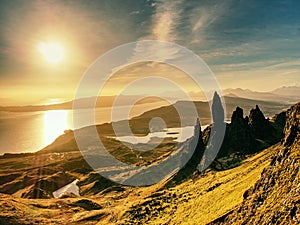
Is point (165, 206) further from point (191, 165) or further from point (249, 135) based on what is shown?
point (249, 135)

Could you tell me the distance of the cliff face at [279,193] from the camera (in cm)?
3000

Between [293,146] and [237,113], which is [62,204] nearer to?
[237,113]

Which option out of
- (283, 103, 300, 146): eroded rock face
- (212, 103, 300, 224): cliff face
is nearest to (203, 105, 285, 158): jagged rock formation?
(283, 103, 300, 146): eroded rock face

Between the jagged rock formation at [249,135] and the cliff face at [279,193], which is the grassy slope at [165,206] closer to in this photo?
the cliff face at [279,193]

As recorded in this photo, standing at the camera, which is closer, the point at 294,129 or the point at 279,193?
the point at 279,193

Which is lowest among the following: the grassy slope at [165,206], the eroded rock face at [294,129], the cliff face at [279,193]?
the grassy slope at [165,206]

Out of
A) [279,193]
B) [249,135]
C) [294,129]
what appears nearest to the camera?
[279,193]

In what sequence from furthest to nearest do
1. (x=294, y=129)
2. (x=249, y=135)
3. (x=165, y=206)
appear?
(x=249, y=135)
(x=165, y=206)
(x=294, y=129)

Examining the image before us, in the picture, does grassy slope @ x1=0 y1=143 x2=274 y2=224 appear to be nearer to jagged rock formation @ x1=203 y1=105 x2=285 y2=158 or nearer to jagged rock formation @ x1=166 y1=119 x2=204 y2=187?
jagged rock formation @ x1=166 y1=119 x2=204 y2=187

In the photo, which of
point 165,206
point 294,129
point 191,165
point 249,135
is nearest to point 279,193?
point 294,129

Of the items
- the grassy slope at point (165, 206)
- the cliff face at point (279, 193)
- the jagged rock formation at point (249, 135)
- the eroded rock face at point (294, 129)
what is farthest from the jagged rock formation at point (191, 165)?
the eroded rock face at point (294, 129)

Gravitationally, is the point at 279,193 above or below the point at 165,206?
above

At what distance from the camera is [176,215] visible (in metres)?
70.5

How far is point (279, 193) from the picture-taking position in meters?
34.5
